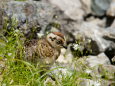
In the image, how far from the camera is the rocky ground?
682 centimetres

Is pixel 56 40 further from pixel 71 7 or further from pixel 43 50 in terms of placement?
pixel 71 7

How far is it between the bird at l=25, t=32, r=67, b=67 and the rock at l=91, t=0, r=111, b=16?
7844 millimetres

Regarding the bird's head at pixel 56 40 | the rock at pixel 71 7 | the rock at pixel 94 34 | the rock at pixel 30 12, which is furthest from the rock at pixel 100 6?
the bird's head at pixel 56 40

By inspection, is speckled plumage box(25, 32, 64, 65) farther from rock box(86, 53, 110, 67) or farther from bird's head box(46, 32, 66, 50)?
rock box(86, 53, 110, 67)

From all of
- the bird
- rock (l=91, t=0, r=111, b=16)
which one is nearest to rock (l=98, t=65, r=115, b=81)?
the bird

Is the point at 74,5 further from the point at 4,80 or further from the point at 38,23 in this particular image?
the point at 4,80

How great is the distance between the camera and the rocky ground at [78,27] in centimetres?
682

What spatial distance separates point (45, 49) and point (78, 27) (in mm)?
4435

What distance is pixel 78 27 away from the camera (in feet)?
36.1

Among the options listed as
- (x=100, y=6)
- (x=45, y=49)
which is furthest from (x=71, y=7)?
(x=45, y=49)

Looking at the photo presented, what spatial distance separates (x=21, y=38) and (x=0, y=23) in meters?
0.98

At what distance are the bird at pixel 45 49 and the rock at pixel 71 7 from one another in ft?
17.9

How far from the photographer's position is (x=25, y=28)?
26.0ft

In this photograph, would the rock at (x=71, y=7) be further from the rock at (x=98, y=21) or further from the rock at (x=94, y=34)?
the rock at (x=94, y=34)
